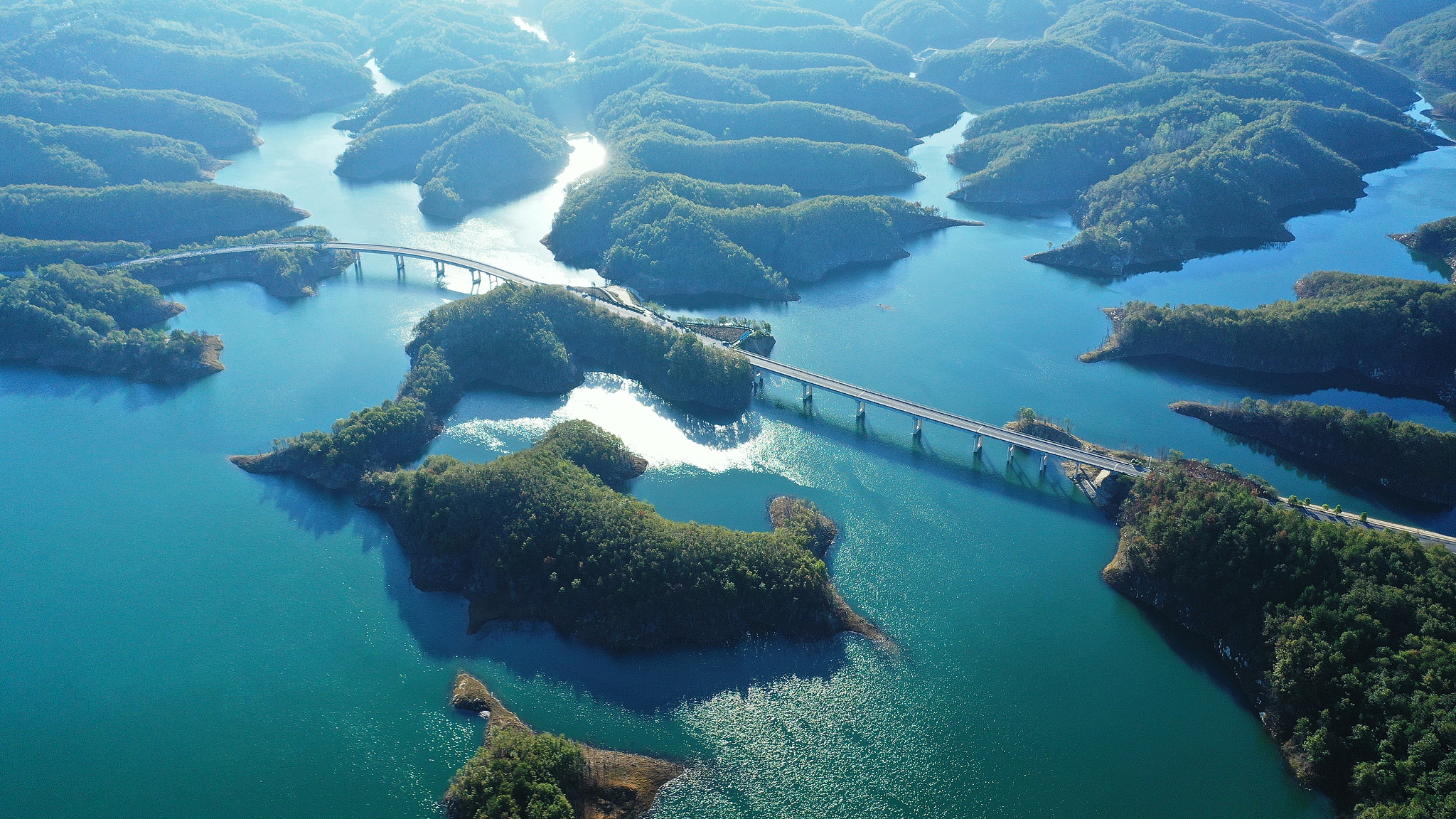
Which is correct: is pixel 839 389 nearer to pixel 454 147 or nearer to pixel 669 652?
pixel 669 652

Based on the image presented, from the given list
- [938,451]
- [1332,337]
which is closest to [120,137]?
[938,451]

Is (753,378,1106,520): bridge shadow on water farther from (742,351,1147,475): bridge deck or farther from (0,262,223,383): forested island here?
(0,262,223,383): forested island

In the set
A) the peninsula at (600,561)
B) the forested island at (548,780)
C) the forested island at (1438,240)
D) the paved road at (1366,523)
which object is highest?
the forested island at (1438,240)

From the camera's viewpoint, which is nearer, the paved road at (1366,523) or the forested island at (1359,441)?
the paved road at (1366,523)

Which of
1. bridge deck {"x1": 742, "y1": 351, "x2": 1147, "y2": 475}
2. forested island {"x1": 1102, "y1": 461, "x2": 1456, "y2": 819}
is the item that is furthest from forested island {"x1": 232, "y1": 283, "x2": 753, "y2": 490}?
forested island {"x1": 1102, "y1": 461, "x2": 1456, "y2": 819}

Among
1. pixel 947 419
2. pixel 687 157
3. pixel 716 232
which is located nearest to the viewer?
pixel 947 419

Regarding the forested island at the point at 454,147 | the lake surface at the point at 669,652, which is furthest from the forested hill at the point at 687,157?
the lake surface at the point at 669,652

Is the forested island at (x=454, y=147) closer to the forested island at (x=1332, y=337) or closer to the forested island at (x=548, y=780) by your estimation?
the forested island at (x=1332, y=337)
